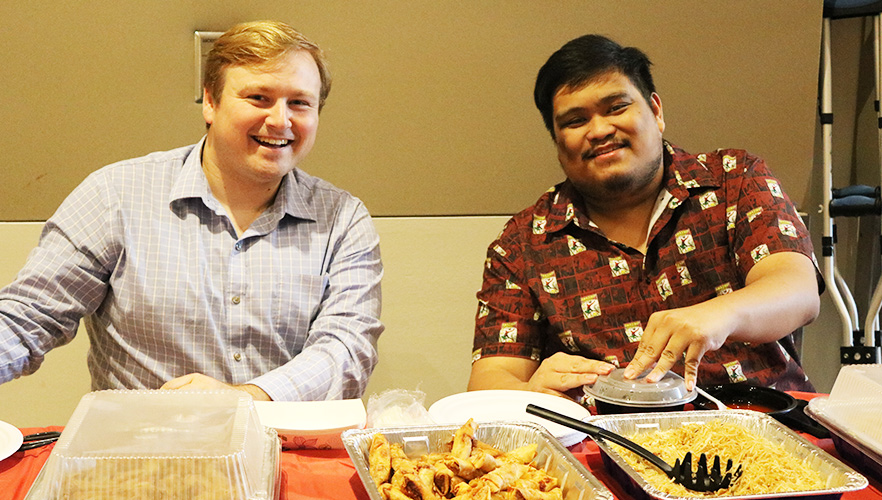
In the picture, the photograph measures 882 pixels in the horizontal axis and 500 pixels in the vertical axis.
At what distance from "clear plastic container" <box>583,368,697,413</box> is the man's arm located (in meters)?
0.03

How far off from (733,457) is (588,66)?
127cm

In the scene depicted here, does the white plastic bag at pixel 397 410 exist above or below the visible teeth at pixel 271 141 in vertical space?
below

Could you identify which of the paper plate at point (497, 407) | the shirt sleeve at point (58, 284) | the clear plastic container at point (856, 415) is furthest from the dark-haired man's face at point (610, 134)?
the shirt sleeve at point (58, 284)

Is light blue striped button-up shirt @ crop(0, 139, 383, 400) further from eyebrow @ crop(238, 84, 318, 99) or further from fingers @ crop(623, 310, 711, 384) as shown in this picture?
fingers @ crop(623, 310, 711, 384)

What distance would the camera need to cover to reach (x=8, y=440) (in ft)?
4.18

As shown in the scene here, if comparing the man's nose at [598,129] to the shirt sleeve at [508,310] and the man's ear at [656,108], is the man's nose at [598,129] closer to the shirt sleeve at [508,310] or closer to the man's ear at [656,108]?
the man's ear at [656,108]

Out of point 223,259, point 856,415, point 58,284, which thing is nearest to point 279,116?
point 223,259

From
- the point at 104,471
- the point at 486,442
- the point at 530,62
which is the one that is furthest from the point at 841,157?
the point at 104,471

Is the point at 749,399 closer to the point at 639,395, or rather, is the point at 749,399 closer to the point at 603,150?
the point at 639,395

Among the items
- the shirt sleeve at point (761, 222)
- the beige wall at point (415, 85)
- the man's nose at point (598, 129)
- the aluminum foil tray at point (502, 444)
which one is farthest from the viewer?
the beige wall at point (415, 85)

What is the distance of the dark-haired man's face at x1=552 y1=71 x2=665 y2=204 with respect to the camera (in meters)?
2.15

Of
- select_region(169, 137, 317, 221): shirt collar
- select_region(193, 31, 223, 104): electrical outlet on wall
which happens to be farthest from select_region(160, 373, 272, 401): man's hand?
select_region(193, 31, 223, 104): electrical outlet on wall

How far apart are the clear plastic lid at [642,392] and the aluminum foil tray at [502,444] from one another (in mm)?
199

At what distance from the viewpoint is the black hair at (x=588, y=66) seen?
216 cm
